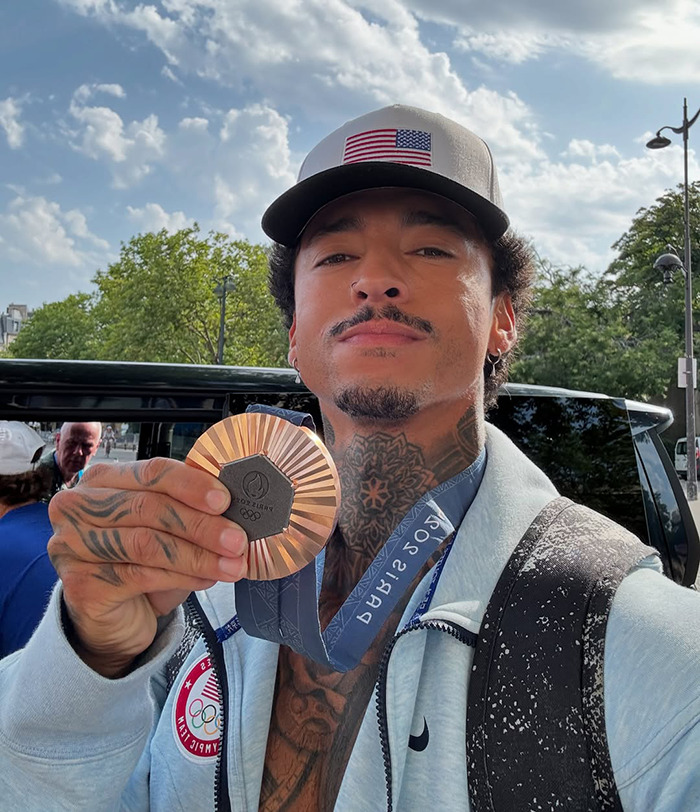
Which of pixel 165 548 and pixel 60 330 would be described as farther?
pixel 60 330

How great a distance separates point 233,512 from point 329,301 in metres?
0.82

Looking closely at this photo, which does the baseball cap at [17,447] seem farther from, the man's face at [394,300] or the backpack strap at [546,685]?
the backpack strap at [546,685]

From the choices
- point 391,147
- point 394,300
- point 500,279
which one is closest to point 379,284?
point 394,300

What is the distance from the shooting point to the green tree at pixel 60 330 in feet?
165

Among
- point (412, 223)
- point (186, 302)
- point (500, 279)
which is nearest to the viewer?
point (412, 223)

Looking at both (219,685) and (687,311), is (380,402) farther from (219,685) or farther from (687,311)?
(687,311)

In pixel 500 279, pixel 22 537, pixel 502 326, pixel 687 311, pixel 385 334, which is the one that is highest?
pixel 687 311

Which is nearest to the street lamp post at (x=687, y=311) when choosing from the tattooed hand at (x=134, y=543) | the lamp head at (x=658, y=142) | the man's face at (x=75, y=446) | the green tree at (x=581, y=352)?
the lamp head at (x=658, y=142)

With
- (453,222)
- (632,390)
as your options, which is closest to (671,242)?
(632,390)

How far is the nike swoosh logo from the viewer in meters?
1.18

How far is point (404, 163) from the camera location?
5.44ft

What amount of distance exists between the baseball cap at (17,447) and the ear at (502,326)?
217 cm

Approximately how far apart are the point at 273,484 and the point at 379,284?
75cm

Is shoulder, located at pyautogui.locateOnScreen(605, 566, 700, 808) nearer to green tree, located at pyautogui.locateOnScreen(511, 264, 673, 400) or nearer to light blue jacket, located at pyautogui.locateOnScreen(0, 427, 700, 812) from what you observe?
light blue jacket, located at pyautogui.locateOnScreen(0, 427, 700, 812)
